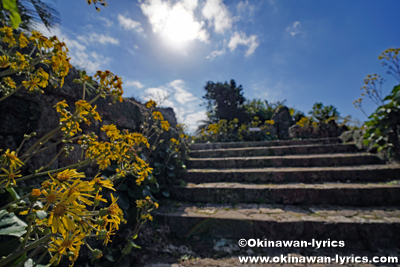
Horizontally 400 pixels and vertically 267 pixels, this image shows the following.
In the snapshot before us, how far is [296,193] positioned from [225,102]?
951 centimetres

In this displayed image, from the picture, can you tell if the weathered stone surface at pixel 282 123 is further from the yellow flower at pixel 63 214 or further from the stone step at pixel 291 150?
the yellow flower at pixel 63 214

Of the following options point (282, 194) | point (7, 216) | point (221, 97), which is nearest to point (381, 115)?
point (282, 194)

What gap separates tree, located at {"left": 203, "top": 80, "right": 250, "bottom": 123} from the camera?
1102 cm

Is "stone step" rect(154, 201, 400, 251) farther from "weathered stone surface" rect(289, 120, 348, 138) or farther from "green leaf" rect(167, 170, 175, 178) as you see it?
"weathered stone surface" rect(289, 120, 348, 138)

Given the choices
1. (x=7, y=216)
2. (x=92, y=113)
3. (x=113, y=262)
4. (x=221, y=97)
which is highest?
(x=221, y=97)

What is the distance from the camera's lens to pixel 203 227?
2.09 m

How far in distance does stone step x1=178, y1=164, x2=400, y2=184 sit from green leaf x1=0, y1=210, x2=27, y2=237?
231cm

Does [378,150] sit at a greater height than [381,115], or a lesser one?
lesser

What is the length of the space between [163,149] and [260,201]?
177cm

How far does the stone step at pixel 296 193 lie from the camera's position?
2.29 meters

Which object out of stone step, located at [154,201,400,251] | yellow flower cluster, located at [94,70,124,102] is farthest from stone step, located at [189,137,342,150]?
yellow flower cluster, located at [94,70,124,102]

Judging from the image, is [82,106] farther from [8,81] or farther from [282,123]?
[282,123]

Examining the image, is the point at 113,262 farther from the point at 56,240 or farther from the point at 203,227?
the point at 56,240

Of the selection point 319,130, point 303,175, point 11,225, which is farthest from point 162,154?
point 319,130
